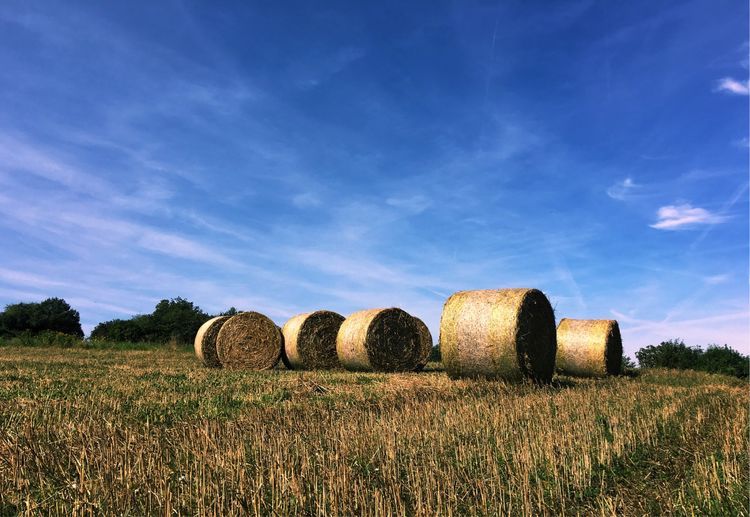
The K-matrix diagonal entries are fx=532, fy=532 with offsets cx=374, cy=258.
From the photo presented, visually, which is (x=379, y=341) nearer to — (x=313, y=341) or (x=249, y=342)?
(x=313, y=341)

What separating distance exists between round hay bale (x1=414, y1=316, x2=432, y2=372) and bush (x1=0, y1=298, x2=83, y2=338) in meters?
41.9

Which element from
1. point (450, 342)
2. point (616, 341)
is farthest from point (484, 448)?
point (616, 341)

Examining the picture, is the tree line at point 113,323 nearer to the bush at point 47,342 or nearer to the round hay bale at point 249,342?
the bush at point 47,342

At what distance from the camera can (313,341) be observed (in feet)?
58.7

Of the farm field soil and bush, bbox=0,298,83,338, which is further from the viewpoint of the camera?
bush, bbox=0,298,83,338

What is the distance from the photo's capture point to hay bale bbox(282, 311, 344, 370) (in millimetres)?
17750

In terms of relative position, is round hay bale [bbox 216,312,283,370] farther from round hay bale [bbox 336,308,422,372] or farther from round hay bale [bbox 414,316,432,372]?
round hay bale [bbox 414,316,432,372]

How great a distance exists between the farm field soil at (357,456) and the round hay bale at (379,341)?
705 cm

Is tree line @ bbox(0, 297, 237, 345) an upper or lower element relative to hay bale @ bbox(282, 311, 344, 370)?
upper

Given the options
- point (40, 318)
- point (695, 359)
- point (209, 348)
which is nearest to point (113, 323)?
point (40, 318)

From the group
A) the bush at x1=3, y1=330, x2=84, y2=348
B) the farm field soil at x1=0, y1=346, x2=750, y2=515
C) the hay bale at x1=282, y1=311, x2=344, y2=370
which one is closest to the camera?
the farm field soil at x1=0, y1=346, x2=750, y2=515

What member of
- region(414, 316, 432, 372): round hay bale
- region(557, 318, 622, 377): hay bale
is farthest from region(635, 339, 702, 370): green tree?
region(414, 316, 432, 372): round hay bale

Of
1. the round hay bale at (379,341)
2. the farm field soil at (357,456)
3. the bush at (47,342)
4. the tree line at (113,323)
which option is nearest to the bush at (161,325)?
the tree line at (113,323)

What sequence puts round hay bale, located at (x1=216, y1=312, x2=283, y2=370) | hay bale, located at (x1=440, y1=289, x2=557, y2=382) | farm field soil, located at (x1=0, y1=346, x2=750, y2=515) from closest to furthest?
farm field soil, located at (x1=0, y1=346, x2=750, y2=515) → hay bale, located at (x1=440, y1=289, x2=557, y2=382) → round hay bale, located at (x1=216, y1=312, x2=283, y2=370)
